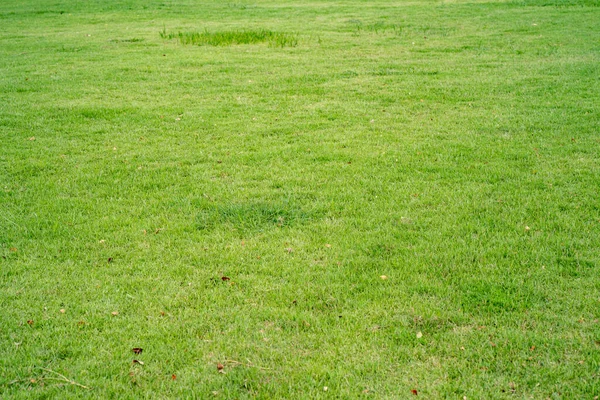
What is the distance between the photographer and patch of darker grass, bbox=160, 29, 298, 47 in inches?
583

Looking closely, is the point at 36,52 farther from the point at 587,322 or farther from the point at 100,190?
the point at 587,322

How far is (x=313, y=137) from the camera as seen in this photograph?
7.76 meters

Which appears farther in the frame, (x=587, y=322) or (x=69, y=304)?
(x=69, y=304)

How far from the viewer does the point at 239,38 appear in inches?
596

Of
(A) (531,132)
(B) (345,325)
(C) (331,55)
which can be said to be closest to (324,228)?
(B) (345,325)

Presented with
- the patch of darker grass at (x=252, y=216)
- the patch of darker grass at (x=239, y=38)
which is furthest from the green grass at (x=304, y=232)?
the patch of darker grass at (x=239, y=38)

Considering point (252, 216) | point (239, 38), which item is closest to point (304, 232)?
point (252, 216)

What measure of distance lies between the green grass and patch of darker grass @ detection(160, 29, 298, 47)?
3529mm

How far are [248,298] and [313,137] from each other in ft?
12.4

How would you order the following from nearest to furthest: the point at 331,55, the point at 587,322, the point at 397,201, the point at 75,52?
the point at 587,322, the point at 397,201, the point at 331,55, the point at 75,52

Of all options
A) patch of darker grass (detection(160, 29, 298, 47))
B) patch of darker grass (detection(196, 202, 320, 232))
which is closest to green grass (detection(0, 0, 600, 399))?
patch of darker grass (detection(196, 202, 320, 232))

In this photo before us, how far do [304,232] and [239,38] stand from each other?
1095cm

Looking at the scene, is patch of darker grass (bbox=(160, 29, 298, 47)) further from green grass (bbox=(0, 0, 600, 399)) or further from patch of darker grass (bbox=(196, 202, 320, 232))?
patch of darker grass (bbox=(196, 202, 320, 232))

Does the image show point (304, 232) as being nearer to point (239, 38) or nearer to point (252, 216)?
point (252, 216)
